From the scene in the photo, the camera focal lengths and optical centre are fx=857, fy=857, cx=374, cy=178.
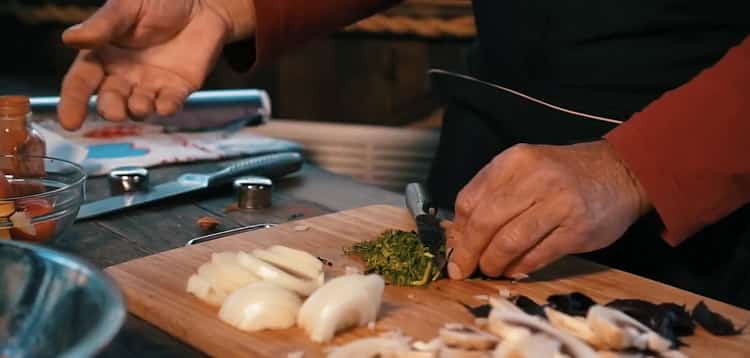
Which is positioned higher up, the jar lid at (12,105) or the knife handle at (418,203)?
the jar lid at (12,105)

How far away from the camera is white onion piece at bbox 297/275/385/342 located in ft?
3.17

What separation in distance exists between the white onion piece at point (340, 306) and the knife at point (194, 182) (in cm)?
59

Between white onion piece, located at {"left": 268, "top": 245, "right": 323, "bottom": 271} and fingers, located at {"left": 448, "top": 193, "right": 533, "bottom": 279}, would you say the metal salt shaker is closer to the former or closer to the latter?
white onion piece, located at {"left": 268, "top": 245, "right": 323, "bottom": 271}

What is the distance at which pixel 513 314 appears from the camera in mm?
983

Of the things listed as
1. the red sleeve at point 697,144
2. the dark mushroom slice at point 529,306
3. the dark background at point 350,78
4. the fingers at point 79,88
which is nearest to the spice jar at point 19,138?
the fingers at point 79,88

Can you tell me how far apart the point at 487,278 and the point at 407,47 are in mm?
1789

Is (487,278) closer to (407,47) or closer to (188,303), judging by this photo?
(188,303)

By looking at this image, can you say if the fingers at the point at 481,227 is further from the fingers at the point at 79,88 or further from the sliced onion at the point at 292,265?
the fingers at the point at 79,88

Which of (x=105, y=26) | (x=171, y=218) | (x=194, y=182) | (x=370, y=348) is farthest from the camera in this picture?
(x=194, y=182)

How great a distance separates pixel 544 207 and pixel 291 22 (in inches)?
27.2

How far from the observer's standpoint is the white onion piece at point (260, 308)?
0.98 m

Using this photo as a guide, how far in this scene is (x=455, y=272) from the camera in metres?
1.18

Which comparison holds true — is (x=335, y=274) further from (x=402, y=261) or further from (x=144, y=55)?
(x=144, y=55)

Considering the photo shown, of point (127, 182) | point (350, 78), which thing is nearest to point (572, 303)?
point (127, 182)
